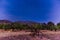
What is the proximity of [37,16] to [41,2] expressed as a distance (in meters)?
0.14

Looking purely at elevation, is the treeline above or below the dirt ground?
above

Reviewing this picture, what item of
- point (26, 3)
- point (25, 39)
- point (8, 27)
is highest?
point (26, 3)

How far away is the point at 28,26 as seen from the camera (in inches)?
60.6

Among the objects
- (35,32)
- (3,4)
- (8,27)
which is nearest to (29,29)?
(35,32)

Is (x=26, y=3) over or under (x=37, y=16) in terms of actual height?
over

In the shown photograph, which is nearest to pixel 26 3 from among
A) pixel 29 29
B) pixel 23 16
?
pixel 23 16

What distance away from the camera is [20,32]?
1.52 meters

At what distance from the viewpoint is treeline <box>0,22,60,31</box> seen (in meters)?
1.49

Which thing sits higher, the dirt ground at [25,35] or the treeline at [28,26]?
the treeline at [28,26]

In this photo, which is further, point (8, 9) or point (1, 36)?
point (8, 9)

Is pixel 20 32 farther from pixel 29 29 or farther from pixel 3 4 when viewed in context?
pixel 3 4

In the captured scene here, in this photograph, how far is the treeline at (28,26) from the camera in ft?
4.89

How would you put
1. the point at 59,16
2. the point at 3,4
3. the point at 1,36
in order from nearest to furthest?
the point at 1,36 → the point at 3,4 → the point at 59,16

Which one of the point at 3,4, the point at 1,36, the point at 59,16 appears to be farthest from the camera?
the point at 59,16
